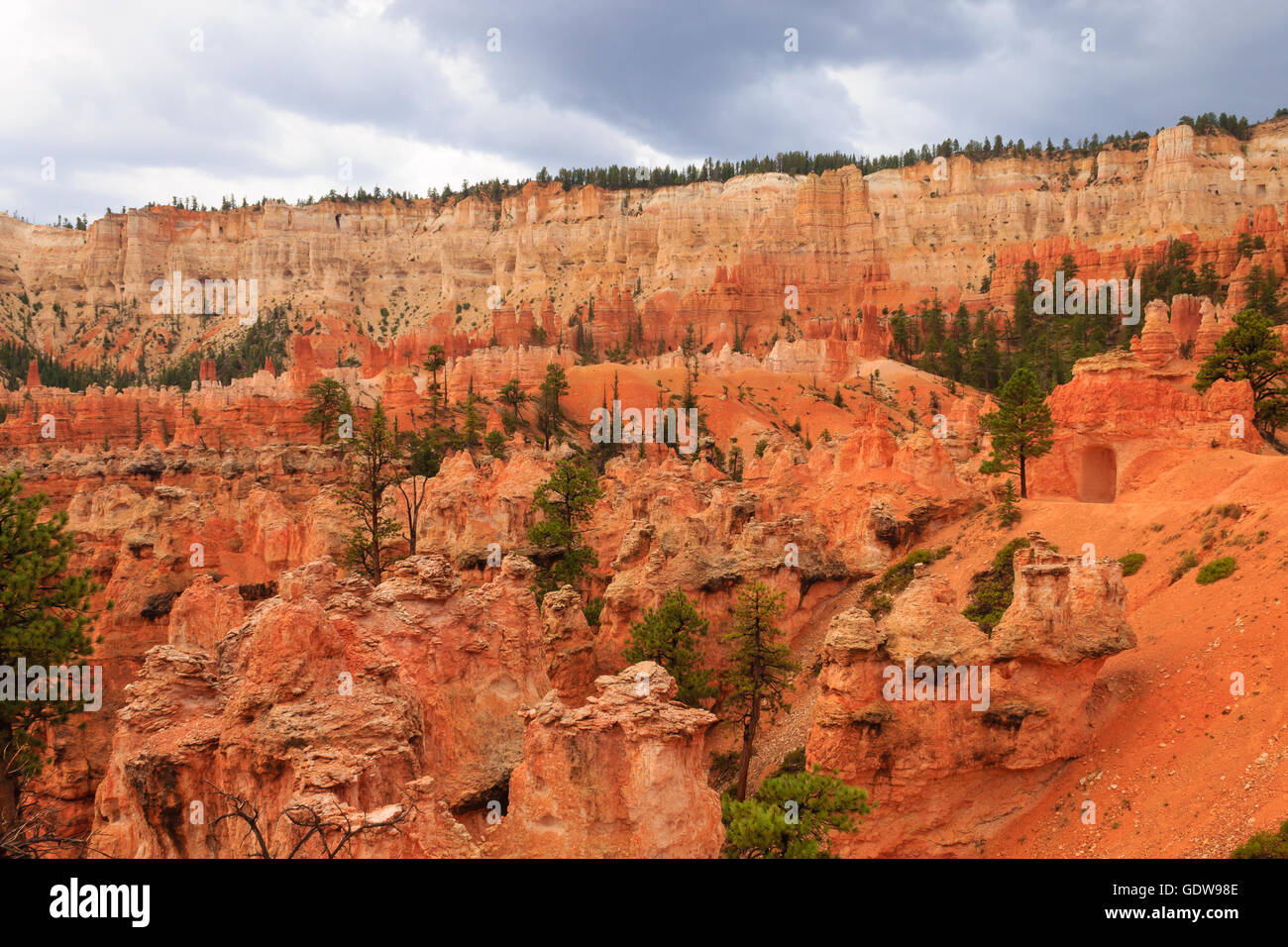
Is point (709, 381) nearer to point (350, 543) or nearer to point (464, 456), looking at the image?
point (464, 456)

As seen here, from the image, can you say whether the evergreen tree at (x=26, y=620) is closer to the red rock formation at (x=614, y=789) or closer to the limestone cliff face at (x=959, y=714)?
the red rock formation at (x=614, y=789)

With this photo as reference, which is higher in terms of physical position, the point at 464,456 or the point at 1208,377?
the point at 1208,377

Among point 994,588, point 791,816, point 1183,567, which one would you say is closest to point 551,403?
point 994,588

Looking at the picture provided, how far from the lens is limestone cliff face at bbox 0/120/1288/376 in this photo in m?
134

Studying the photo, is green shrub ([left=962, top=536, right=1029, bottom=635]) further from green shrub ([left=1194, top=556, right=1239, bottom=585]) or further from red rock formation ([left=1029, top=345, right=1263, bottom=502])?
red rock formation ([left=1029, top=345, right=1263, bottom=502])

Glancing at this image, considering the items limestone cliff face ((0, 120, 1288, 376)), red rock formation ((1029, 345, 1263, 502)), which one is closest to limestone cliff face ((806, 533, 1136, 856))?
red rock formation ((1029, 345, 1263, 502))

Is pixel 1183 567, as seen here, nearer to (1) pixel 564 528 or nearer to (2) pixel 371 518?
(1) pixel 564 528

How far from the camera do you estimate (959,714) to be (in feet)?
62.3

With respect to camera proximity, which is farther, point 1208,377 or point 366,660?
point 1208,377

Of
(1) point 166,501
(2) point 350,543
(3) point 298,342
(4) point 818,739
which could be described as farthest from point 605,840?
(3) point 298,342

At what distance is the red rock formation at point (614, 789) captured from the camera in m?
12.6

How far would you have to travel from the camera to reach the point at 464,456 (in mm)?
43875
